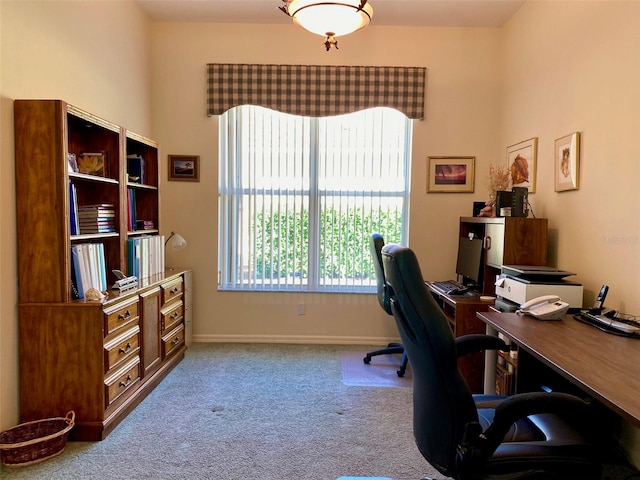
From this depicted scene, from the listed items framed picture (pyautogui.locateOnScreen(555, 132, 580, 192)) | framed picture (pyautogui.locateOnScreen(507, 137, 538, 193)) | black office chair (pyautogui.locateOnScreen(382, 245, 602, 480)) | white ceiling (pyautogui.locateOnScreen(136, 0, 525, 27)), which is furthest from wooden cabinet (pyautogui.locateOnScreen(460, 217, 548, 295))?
white ceiling (pyautogui.locateOnScreen(136, 0, 525, 27))

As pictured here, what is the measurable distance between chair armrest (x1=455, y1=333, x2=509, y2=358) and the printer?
22.3 inches

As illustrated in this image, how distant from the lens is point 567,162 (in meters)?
2.58

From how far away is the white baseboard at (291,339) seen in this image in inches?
149

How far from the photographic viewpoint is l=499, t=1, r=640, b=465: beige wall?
2.07 m

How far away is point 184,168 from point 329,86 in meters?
1.56

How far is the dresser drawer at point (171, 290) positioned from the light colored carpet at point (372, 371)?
1487 millimetres

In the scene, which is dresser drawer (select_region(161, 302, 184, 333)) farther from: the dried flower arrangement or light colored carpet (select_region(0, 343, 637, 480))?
the dried flower arrangement

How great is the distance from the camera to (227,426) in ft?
7.53

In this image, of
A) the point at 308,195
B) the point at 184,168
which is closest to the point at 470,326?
the point at 308,195

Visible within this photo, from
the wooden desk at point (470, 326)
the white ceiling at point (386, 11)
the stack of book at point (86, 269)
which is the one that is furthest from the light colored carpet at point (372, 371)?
the white ceiling at point (386, 11)

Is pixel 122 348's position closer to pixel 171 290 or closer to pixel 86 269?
pixel 86 269

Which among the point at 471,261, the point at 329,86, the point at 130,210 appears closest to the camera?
the point at 130,210

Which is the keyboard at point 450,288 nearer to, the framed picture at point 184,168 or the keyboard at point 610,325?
the keyboard at point 610,325

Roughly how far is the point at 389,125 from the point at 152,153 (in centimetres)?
214
